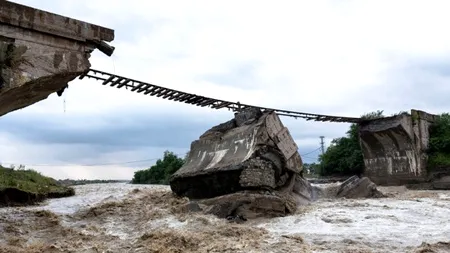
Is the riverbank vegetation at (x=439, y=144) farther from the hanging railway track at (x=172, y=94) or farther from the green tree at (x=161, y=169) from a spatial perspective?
the green tree at (x=161, y=169)

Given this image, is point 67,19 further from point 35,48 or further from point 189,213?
point 189,213

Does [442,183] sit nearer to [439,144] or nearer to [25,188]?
[439,144]

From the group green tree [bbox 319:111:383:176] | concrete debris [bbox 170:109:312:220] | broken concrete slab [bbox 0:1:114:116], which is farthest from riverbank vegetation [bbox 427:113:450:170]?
broken concrete slab [bbox 0:1:114:116]

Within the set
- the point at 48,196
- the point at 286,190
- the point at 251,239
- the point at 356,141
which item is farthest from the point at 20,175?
the point at 356,141

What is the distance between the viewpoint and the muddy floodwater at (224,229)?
8102 mm

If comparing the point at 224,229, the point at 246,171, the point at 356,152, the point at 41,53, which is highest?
the point at 41,53

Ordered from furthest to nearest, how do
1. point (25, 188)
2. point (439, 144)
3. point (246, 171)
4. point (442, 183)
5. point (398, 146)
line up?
point (439, 144)
point (398, 146)
point (442, 183)
point (25, 188)
point (246, 171)

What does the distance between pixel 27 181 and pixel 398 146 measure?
1389 centimetres

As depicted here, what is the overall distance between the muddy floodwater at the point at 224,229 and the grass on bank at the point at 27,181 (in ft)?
7.21

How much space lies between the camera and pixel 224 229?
31.1 ft

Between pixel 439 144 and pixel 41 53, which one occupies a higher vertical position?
pixel 41 53

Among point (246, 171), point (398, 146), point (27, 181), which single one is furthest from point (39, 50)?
point (398, 146)

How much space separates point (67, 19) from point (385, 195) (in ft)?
33.1

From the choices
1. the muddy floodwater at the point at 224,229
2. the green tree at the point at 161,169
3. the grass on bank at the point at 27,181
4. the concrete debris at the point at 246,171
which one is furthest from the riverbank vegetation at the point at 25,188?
the green tree at the point at 161,169
